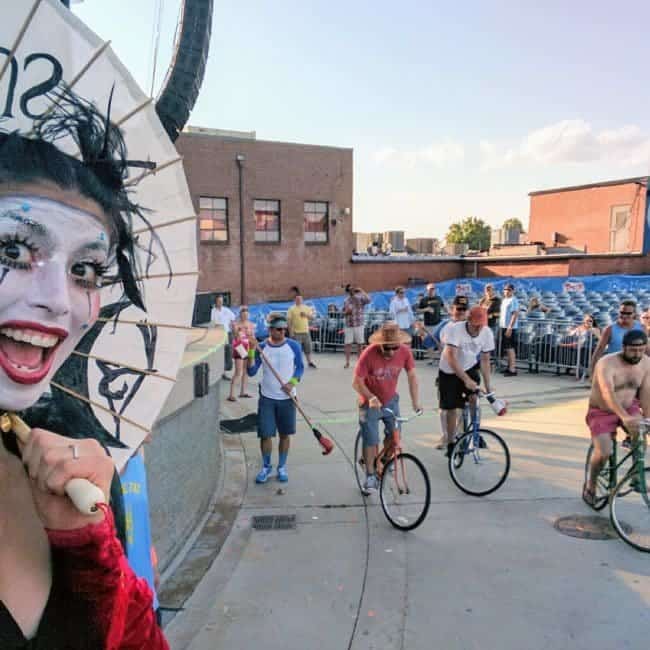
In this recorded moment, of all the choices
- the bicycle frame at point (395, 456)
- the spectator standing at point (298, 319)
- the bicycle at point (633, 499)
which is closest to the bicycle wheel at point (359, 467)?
the bicycle frame at point (395, 456)

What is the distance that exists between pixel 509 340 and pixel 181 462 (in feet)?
29.9

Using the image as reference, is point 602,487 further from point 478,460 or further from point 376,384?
point 376,384

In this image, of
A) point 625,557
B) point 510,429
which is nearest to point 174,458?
point 625,557

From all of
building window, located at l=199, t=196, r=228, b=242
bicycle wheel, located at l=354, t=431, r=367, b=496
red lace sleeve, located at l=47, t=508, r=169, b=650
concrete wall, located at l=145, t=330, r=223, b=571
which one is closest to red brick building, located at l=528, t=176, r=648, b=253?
building window, located at l=199, t=196, r=228, b=242

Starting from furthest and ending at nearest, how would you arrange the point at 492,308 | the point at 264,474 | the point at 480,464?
the point at 492,308 < the point at 480,464 < the point at 264,474

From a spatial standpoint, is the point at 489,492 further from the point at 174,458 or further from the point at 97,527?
the point at 97,527

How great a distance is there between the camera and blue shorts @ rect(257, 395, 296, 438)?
621cm

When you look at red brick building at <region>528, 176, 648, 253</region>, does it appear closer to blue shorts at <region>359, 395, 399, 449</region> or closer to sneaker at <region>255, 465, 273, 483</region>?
blue shorts at <region>359, 395, 399, 449</region>

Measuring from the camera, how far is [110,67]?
1.51 meters

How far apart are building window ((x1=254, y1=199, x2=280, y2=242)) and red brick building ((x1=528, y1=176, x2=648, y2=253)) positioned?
19615 millimetres

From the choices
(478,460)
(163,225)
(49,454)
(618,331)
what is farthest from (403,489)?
(49,454)

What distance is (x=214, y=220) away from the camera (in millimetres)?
23328

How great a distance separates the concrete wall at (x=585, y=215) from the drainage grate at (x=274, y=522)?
109 feet

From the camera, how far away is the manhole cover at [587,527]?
4875 mm
